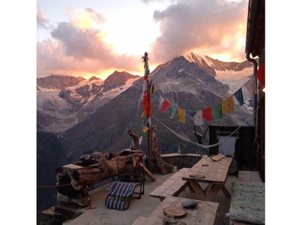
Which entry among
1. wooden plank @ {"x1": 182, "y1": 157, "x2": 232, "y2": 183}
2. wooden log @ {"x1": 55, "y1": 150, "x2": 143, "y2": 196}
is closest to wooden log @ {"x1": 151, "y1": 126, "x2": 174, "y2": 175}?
wooden log @ {"x1": 55, "y1": 150, "x2": 143, "y2": 196}

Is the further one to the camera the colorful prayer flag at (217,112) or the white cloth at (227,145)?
the white cloth at (227,145)

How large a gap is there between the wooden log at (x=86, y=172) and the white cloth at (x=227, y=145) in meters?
3.77

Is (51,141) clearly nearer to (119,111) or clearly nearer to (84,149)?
(84,149)

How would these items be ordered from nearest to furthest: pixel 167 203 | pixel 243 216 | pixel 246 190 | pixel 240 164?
pixel 243 216, pixel 167 203, pixel 246 190, pixel 240 164

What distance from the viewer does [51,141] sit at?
23.2 m

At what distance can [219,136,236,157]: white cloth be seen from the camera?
28.9 ft

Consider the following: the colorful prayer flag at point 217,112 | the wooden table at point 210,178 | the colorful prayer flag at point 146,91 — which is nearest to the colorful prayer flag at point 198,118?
the colorful prayer flag at point 217,112

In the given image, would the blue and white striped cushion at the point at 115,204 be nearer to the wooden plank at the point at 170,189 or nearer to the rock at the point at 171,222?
the wooden plank at the point at 170,189

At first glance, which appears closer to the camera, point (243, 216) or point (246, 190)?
point (243, 216)

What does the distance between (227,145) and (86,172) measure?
529cm

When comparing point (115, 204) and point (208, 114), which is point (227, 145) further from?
point (115, 204)

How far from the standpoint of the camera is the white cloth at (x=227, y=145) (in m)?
8.81

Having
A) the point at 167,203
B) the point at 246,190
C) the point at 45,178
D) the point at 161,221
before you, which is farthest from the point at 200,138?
the point at 45,178

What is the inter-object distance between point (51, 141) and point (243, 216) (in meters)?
22.9
